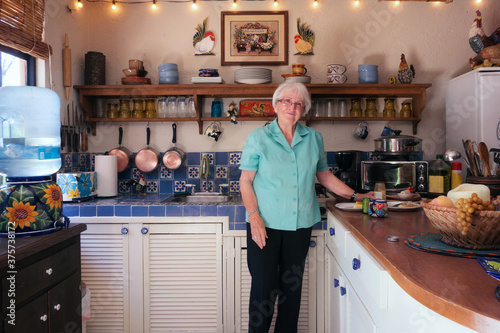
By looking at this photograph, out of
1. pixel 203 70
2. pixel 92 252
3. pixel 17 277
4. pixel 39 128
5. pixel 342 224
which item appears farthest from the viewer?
pixel 203 70

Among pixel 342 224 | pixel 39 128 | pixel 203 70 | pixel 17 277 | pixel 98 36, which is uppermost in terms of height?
pixel 98 36

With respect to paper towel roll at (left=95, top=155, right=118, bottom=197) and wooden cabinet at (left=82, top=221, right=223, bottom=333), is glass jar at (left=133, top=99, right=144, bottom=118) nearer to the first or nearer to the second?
paper towel roll at (left=95, top=155, right=118, bottom=197)

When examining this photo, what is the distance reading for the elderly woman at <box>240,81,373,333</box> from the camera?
1.95 m

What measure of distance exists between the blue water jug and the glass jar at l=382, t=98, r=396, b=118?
2.28 meters

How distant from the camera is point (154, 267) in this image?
8.11ft

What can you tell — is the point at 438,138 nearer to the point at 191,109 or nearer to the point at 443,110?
the point at 443,110

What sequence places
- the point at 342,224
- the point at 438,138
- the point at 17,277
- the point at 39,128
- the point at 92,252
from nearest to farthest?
the point at 17,277, the point at 342,224, the point at 39,128, the point at 92,252, the point at 438,138

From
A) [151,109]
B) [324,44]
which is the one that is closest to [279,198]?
[151,109]

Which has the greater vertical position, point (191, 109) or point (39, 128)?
point (191, 109)

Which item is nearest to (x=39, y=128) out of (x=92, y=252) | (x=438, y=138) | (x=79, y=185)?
(x=79, y=185)

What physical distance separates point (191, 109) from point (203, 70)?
330mm

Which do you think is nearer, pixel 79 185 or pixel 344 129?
pixel 79 185

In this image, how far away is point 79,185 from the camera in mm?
2545

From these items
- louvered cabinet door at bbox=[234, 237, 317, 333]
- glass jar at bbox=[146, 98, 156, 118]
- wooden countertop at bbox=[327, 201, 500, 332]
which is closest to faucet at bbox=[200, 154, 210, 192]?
glass jar at bbox=[146, 98, 156, 118]
